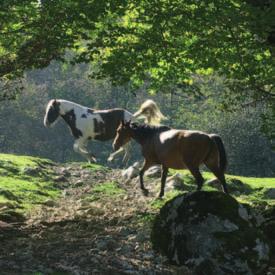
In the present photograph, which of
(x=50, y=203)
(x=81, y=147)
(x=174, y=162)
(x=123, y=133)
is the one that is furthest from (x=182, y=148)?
(x=81, y=147)

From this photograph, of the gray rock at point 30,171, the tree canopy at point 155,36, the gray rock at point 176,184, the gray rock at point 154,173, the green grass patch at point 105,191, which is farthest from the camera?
the gray rock at point 30,171

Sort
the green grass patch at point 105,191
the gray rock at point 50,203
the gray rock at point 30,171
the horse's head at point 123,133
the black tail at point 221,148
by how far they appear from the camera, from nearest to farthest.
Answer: the black tail at point 221,148
the gray rock at point 50,203
the green grass patch at point 105,191
the horse's head at point 123,133
the gray rock at point 30,171

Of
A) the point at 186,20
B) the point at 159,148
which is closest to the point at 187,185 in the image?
the point at 159,148

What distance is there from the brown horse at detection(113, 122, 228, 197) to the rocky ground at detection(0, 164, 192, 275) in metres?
1.52

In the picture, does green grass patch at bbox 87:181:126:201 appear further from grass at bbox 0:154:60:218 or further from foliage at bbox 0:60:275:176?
foliage at bbox 0:60:275:176

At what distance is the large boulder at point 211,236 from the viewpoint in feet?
28.2

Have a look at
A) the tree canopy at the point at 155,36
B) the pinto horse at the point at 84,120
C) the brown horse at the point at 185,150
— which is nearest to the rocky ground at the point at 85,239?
the brown horse at the point at 185,150

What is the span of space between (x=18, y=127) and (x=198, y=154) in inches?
2424

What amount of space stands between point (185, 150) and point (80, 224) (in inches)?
165

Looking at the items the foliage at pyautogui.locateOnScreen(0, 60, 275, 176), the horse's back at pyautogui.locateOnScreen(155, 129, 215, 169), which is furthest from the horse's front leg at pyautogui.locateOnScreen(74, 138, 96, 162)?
the foliage at pyautogui.locateOnScreen(0, 60, 275, 176)

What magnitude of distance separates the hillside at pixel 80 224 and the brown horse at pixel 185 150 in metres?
1.33

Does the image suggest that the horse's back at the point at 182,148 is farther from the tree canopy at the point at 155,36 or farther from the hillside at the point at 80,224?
the tree canopy at the point at 155,36

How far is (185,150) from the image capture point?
1474 cm

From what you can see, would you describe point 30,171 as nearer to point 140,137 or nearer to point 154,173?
point 154,173
